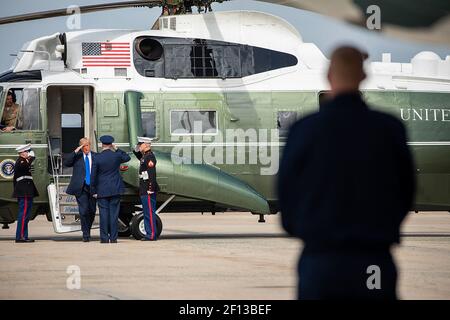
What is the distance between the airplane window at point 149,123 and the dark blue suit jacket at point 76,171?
1.30 m

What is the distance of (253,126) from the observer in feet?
61.4

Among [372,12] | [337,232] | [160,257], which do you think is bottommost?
[160,257]

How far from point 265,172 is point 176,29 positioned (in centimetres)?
318

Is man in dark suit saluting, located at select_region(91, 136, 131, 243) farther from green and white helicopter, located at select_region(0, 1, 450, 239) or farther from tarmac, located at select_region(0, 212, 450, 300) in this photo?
green and white helicopter, located at select_region(0, 1, 450, 239)

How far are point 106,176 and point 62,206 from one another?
144cm

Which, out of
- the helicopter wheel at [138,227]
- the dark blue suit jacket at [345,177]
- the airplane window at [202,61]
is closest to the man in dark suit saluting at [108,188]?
the helicopter wheel at [138,227]

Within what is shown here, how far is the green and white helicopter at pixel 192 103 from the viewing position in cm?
1823

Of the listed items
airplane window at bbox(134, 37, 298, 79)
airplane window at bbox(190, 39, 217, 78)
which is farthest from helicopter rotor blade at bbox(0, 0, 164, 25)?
airplane window at bbox(190, 39, 217, 78)

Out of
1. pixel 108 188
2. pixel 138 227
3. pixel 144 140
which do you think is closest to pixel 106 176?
pixel 108 188

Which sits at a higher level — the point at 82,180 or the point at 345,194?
the point at 345,194

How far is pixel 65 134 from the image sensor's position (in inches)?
777

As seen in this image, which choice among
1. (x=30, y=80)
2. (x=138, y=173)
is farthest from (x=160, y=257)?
(x=30, y=80)

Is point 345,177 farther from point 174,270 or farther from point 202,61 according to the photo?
point 202,61
